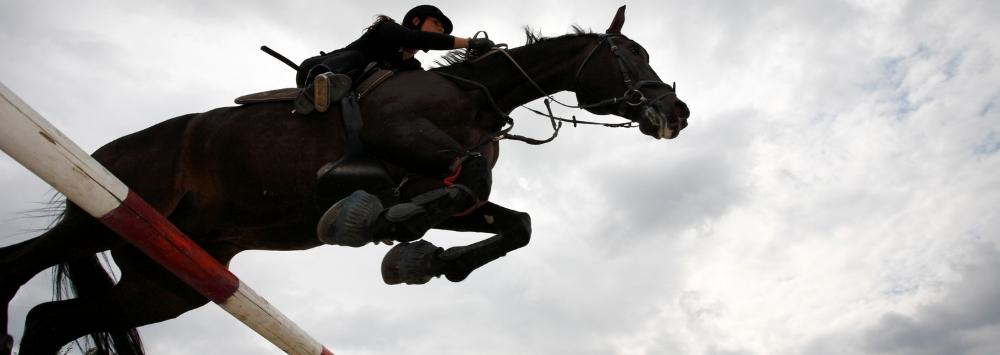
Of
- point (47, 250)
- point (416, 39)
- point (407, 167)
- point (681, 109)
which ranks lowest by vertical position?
point (47, 250)

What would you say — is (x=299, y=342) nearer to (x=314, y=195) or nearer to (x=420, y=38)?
(x=314, y=195)

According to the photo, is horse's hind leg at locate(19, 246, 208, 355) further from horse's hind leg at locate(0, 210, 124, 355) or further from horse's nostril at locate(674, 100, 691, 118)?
horse's nostril at locate(674, 100, 691, 118)

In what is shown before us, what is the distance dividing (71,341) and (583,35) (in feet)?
13.4

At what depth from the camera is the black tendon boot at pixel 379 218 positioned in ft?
14.3

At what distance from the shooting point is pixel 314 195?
4.89 m

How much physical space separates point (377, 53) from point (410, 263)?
1808 millimetres

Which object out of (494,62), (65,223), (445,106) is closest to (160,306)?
(65,223)

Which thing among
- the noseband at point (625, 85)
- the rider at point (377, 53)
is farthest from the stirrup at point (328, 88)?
the noseband at point (625, 85)

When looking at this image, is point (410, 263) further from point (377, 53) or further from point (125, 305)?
point (125, 305)

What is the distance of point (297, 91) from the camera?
526 cm

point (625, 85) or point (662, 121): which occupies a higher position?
point (625, 85)

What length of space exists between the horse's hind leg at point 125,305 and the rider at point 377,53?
1679mm

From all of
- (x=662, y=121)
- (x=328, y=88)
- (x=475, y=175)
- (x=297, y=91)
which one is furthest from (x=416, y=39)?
(x=662, y=121)

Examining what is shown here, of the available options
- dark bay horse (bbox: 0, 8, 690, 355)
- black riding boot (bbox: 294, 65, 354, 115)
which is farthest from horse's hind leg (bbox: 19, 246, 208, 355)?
black riding boot (bbox: 294, 65, 354, 115)
